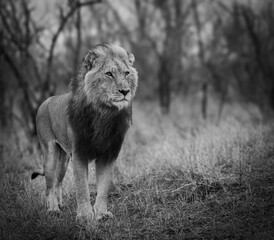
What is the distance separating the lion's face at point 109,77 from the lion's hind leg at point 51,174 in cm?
95

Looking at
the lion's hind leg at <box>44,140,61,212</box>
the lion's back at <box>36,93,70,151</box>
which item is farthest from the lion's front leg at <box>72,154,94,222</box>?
the lion's hind leg at <box>44,140,61,212</box>

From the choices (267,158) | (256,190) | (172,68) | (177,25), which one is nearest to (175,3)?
(177,25)

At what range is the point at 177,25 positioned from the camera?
14.6m

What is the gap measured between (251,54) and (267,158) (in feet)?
24.5

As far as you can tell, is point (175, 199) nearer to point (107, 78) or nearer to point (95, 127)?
point (95, 127)

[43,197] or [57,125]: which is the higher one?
[57,125]

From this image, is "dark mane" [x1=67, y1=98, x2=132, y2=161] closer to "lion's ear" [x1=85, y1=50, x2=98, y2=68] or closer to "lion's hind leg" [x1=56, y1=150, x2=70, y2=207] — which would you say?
"lion's ear" [x1=85, y1=50, x2=98, y2=68]

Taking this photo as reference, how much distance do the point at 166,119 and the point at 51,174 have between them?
924 cm

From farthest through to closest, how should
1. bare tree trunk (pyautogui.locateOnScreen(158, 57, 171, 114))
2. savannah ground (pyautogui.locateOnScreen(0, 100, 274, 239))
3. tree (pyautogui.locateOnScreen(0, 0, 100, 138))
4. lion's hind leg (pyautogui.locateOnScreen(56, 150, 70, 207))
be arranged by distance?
1. bare tree trunk (pyautogui.locateOnScreen(158, 57, 171, 114))
2. tree (pyautogui.locateOnScreen(0, 0, 100, 138))
3. lion's hind leg (pyautogui.locateOnScreen(56, 150, 70, 207))
4. savannah ground (pyautogui.locateOnScreen(0, 100, 274, 239))

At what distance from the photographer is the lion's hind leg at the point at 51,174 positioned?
13.8ft

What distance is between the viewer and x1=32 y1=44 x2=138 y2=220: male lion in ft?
12.3

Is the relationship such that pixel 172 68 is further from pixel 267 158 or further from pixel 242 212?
pixel 242 212

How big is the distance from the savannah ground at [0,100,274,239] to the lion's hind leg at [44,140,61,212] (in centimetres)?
13

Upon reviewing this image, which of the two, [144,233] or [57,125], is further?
[57,125]
